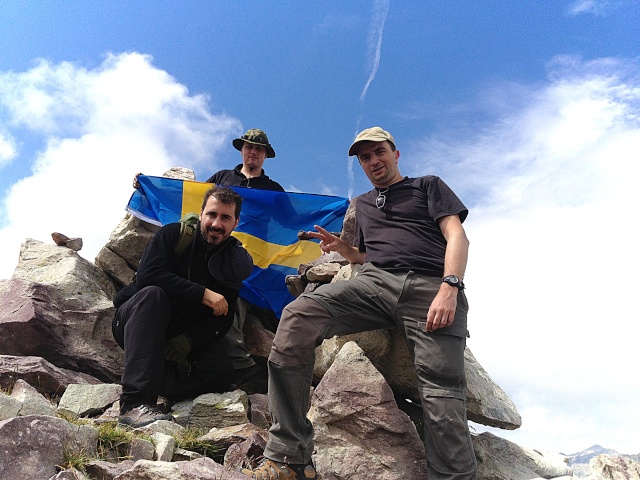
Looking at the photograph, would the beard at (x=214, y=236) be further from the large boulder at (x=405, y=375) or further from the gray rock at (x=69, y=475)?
the gray rock at (x=69, y=475)

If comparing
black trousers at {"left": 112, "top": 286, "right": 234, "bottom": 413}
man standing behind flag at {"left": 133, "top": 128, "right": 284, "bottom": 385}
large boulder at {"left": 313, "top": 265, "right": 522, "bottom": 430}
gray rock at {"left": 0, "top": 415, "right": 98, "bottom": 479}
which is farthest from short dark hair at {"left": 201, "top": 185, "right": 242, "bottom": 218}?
gray rock at {"left": 0, "top": 415, "right": 98, "bottom": 479}

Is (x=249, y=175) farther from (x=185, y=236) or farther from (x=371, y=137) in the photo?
(x=371, y=137)

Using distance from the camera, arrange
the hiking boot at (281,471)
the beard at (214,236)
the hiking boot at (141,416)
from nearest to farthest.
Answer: the hiking boot at (281,471)
the hiking boot at (141,416)
the beard at (214,236)

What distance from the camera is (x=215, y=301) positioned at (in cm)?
755

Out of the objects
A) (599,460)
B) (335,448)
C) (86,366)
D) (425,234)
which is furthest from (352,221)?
(86,366)

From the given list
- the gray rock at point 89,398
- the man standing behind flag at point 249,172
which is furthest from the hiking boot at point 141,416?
the man standing behind flag at point 249,172

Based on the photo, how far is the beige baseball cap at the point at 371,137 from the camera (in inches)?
257

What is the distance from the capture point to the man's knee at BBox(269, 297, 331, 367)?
17.5ft

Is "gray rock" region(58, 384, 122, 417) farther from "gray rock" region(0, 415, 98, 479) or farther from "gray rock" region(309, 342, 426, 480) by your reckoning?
"gray rock" region(309, 342, 426, 480)

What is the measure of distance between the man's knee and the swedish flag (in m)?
4.85

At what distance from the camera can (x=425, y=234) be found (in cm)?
610

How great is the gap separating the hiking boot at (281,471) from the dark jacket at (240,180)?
6.80m

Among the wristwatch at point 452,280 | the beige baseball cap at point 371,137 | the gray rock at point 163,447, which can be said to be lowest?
the gray rock at point 163,447

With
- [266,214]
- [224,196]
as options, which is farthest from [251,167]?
[224,196]
